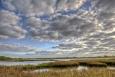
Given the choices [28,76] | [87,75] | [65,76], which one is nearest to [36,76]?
[28,76]

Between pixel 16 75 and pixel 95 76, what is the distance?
5688mm

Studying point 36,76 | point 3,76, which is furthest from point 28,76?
point 3,76

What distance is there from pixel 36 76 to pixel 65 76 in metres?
2.07

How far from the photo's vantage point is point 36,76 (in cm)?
1744

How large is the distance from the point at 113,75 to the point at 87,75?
1.88 metres

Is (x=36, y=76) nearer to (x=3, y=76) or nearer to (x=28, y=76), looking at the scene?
(x=28, y=76)

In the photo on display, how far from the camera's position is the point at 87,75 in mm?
17328

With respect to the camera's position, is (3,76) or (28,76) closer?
(3,76)

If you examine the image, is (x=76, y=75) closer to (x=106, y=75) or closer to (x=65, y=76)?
(x=65, y=76)

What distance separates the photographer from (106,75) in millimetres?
17391

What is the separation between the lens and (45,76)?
1756 centimetres

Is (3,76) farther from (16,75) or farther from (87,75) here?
(87,75)

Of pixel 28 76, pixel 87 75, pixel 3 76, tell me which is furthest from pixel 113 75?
pixel 3 76

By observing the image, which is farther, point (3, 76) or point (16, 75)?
point (16, 75)
